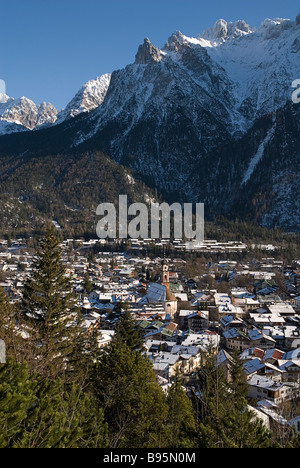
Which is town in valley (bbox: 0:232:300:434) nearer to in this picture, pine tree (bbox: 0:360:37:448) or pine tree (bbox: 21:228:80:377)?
pine tree (bbox: 21:228:80:377)

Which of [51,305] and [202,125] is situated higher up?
[202,125]

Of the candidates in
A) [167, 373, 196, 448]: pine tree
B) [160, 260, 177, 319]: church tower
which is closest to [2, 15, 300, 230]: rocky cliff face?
[160, 260, 177, 319]: church tower

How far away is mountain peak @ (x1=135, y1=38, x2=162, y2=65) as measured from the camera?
17512 cm

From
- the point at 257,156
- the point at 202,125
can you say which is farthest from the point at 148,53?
the point at 257,156

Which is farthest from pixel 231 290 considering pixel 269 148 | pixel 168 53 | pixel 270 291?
pixel 168 53

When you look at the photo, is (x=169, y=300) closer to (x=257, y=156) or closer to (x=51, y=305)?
(x=51, y=305)

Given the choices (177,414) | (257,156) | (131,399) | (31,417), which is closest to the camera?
(31,417)

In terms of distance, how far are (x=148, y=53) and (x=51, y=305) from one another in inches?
7106

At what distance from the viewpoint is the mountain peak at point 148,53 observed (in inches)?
6895

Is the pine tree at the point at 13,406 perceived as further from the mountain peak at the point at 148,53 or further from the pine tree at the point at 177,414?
the mountain peak at the point at 148,53

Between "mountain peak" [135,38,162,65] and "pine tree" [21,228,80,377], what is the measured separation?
17532cm

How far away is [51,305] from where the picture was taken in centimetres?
1448

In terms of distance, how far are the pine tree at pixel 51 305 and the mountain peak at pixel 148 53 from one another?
175321 mm

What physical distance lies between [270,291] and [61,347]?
4703 cm
